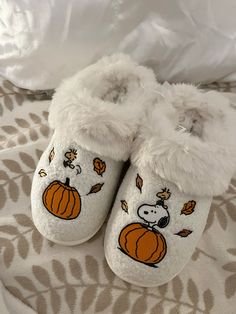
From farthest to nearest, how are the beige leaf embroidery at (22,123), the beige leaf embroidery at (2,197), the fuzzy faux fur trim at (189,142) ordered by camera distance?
the beige leaf embroidery at (22,123)
the beige leaf embroidery at (2,197)
the fuzzy faux fur trim at (189,142)

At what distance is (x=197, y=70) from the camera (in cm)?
98

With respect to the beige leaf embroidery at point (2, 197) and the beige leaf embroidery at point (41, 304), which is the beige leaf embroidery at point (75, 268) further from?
the beige leaf embroidery at point (2, 197)

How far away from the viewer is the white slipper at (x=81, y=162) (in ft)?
2.46

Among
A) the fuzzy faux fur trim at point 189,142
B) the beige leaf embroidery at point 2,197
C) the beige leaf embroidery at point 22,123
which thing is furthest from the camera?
the beige leaf embroidery at point 22,123

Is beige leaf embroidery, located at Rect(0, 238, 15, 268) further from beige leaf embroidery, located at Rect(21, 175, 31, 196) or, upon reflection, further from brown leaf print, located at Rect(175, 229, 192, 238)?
brown leaf print, located at Rect(175, 229, 192, 238)

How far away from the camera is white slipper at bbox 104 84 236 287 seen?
2.36ft

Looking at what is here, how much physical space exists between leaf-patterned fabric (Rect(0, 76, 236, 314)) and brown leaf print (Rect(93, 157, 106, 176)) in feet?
0.23

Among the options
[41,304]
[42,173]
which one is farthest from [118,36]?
[41,304]

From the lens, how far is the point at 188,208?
74 centimetres

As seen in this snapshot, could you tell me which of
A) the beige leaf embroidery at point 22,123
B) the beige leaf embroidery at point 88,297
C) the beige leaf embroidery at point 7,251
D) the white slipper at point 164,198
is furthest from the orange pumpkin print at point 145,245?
the beige leaf embroidery at point 22,123

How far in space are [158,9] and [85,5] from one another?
0.49ft

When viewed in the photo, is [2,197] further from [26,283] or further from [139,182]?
[139,182]

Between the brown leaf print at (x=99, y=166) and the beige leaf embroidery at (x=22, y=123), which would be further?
the beige leaf embroidery at (x=22, y=123)

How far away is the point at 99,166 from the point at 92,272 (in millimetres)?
196
